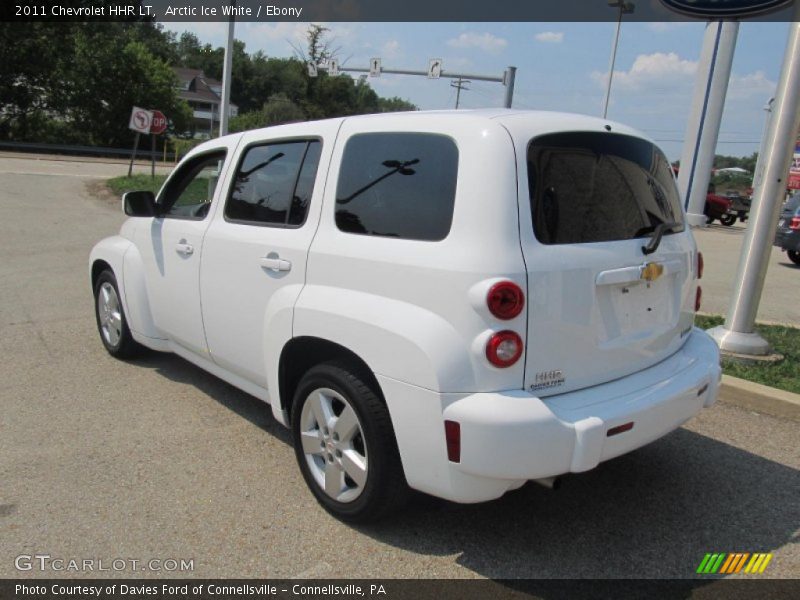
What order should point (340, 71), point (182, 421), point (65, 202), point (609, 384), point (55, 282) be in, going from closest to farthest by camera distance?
point (609, 384), point (182, 421), point (55, 282), point (65, 202), point (340, 71)

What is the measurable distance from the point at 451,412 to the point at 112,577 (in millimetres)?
1553

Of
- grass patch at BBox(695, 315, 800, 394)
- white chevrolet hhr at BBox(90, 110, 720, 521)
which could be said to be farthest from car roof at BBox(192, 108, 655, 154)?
grass patch at BBox(695, 315, 800, 394)

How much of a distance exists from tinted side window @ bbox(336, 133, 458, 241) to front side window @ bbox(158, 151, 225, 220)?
1.65m

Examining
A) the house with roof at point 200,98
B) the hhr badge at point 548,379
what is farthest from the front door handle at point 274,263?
the house with roof at point 200,98

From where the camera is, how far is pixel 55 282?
7891 mm

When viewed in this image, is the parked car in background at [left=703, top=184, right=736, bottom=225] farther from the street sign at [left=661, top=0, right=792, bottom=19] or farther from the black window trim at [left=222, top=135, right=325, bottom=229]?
the black window trim at [left=222, top=135, right=325, bottom=229]

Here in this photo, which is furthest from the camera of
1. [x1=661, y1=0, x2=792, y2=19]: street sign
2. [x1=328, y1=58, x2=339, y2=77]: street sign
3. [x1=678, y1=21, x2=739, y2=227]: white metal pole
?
[x1=328, y1=58, x2=339, y2=77]: street sign

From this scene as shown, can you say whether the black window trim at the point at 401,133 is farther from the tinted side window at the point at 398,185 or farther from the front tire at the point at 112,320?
the front tire at the point at 112,320

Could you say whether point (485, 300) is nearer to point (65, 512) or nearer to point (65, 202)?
point (65, 512)

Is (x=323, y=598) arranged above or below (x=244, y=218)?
below

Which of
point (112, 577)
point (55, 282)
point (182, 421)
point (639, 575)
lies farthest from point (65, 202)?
point (639, 575)

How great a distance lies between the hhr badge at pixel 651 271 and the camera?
2.91m

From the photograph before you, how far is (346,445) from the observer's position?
9.78 ft

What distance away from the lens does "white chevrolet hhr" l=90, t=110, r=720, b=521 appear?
2490mm
